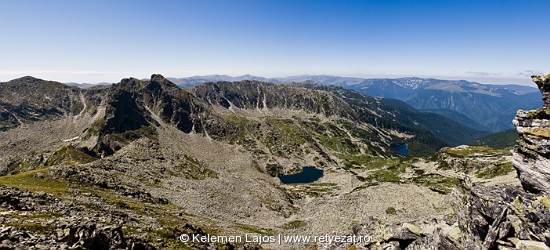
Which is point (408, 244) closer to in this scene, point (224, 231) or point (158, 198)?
point (224, 231)

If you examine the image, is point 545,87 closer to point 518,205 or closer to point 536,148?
point 536,148

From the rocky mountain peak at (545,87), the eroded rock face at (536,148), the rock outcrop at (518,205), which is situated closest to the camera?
the rock outcrop at (518,205)

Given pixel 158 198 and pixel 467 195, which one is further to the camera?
pixel 158 198

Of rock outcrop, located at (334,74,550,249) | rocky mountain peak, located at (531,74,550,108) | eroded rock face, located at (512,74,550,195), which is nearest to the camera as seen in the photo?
rock outcrop, located at (334,74,550,249)

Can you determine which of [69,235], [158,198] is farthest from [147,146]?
[69,235]

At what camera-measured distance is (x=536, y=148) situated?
89.7 feet

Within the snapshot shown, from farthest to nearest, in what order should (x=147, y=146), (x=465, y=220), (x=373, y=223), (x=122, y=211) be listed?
(x=147, y=146), (x=122, y=211), (x=373, y=223), (x=465, y=220)

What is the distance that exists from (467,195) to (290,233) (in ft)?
209

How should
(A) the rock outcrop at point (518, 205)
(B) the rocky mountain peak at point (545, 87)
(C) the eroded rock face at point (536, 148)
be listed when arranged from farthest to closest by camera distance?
(B) the rocky mountain peak at point (545, 87), (C) the eroded rock face at point (536, 148), (A) the rock outcrop at point (518, 205)

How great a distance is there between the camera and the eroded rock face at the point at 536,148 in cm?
2662

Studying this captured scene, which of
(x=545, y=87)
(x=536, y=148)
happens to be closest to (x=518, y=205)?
(x=536, y=148)

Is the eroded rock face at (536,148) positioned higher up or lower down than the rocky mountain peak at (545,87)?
lower down

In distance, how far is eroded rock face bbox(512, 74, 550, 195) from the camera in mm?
26625

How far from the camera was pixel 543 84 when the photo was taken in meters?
28.6
